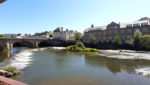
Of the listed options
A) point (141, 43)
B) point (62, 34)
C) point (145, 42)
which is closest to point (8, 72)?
point (145, 42)

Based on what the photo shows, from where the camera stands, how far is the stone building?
52219mm

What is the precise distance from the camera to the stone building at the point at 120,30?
52219mm

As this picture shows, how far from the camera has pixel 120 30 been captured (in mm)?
59750

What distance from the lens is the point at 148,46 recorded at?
40469 mm

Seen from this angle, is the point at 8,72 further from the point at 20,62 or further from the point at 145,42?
the point at 145,42

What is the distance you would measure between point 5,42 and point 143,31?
5909 centimetres

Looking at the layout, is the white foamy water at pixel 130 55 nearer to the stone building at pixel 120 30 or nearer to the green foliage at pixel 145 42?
the green foliage at pixel 145 42

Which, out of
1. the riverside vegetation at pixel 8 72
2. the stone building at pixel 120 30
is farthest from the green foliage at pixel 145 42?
the riverside vegetation at pixel 8 72

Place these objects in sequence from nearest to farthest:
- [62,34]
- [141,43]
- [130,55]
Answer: [130,55] → [141,43] → [62,34]

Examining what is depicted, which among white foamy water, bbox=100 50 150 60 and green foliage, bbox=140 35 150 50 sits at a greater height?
green foliage, bbox=140 35 150 50

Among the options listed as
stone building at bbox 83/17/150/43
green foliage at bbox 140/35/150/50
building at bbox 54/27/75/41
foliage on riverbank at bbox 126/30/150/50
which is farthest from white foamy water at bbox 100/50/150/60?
building at bbox 54/27/75/41

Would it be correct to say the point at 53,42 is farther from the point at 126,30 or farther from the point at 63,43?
the point at 126,30

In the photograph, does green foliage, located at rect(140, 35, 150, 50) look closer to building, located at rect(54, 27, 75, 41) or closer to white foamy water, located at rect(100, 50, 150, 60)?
white foamy water, located at rect(100, 50, 150, 60)

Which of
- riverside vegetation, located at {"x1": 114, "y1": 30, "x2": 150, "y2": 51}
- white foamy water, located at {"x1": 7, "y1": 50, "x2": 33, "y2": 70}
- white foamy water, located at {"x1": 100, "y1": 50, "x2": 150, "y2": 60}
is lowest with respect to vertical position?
white foamy water, located at {"x1": 100, "y1": 50, "x2": 150, "y2": 60}
